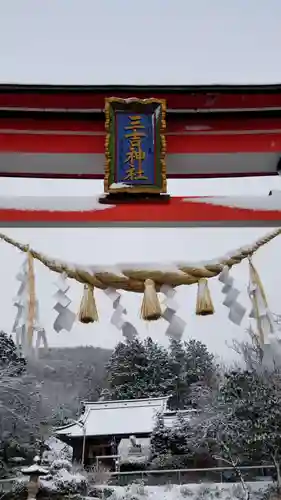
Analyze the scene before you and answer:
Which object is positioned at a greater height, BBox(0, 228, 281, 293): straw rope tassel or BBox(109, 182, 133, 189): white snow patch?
BBox(109, 182, 133, 189): white snow patch

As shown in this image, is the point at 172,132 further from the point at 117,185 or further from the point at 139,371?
the point at 139,371

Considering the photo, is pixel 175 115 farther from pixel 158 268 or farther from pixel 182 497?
pixel 182 497

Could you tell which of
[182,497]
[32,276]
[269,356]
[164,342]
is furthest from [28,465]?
[32,276]

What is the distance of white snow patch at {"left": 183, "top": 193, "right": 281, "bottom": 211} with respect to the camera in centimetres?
228

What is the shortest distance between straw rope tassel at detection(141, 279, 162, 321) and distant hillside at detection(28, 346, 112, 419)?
3.65 meters

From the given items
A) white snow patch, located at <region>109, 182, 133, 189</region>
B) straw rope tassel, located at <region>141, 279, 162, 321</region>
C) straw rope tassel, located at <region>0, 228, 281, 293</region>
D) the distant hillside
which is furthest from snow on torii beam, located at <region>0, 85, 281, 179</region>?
the distant hillside

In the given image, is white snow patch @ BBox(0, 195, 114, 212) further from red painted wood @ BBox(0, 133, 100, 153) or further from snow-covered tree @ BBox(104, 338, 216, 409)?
snow-covered tree @ BBox(104, 338, 216, 409)

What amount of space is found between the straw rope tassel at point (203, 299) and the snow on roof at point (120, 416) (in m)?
3.92

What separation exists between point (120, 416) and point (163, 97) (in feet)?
16.3

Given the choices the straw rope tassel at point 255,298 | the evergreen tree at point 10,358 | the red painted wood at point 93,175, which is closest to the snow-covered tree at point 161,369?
the evergreen tree at point 10,358

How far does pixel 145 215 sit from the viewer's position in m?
2.22

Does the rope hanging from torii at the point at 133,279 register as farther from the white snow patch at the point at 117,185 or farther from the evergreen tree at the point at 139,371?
the evergreen tree at the point at 139,371

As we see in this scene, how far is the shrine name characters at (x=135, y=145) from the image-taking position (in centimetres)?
230

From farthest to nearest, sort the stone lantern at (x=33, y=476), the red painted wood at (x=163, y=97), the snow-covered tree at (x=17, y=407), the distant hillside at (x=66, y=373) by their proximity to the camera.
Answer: the distant hillside at (x=66, y=373), the snow-covered tree at (x=17, y=407), the stone lantern at (x=33, y=476), the red painted wood at (x=163, y=97)
